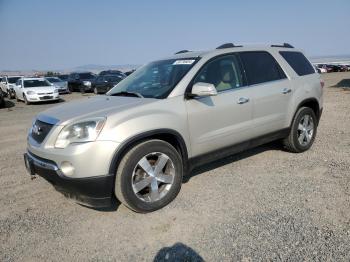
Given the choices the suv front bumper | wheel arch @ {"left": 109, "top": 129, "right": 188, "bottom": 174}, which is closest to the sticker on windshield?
wheel arch @ {"left": 109, "top": 129, "right": 188, "bottom": 174}

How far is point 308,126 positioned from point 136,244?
3.86 metres

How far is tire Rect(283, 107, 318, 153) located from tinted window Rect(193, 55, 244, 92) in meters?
1.43

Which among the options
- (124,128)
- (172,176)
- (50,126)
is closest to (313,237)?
(172,176)

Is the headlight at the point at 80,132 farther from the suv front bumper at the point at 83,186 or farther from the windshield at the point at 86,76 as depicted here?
the windshield at the point at 86,76

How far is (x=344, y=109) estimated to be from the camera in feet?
34.1

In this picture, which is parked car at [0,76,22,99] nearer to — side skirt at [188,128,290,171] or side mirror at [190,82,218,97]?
side skirt at [188,128,290,171]

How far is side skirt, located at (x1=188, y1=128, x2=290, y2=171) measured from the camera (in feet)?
13.8

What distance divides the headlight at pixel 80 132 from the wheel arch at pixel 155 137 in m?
0.30

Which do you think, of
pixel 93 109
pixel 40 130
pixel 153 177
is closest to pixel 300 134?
pixel 153 177

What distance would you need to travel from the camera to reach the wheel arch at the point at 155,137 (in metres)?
3.46

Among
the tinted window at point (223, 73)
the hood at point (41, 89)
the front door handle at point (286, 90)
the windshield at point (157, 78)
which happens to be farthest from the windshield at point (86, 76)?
the tinted window at point (223, 73)

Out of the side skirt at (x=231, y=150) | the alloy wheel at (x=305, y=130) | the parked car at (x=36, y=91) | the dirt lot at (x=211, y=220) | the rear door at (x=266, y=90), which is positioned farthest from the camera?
the parked car at (x=36, y=91)

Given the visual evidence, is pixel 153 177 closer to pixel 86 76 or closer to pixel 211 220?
pixel 211 220

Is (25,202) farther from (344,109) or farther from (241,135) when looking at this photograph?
(344,109)
